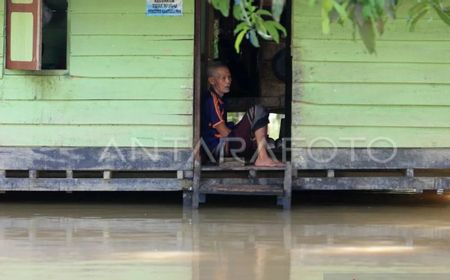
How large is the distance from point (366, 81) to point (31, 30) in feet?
11.8

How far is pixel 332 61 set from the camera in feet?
23.7

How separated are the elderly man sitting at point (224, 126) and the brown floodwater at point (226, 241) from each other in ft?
2.25

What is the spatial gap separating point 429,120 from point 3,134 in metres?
4.59

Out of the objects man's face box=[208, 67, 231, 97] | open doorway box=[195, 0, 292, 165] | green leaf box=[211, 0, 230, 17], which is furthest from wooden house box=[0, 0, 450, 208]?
green leaf box=[211, 0, 230, 17]

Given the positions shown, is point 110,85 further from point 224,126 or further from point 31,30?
point 224,126

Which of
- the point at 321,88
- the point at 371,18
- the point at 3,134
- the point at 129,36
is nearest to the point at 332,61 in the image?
the point at 321,88

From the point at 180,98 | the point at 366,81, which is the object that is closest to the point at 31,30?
the point at 180,98

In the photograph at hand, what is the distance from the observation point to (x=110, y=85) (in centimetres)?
722

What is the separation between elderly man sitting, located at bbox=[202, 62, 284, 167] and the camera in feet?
24.4

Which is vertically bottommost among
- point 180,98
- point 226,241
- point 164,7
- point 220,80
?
point 226,241

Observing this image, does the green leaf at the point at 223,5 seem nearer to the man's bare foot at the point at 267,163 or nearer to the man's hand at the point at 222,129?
the man's bare foot at the point at 267,163

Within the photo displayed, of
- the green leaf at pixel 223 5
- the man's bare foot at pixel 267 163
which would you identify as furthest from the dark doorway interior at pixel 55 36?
the green leaf at pixel 223 5

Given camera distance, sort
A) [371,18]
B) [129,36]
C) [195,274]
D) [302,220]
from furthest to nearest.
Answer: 1. [129,36]
2. [302,220]
3. [195,274]
4. [371,18]

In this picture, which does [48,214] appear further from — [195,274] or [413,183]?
[413,183]
